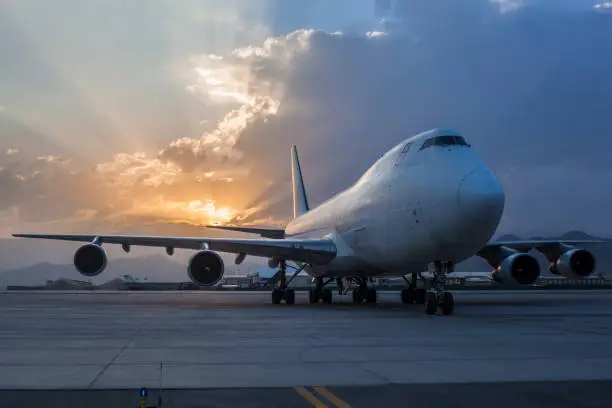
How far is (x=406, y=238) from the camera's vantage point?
1981 cm

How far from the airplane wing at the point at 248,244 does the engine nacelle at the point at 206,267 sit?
1109 mm

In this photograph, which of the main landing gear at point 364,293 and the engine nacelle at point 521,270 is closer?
the engine nacelle at point 521,270

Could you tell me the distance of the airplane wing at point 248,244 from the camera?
25.9 meters

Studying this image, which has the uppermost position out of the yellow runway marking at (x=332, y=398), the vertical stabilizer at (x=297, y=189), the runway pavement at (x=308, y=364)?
the vertical stabilizer at (x=297, y=189)

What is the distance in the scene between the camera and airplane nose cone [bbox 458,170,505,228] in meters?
17.3

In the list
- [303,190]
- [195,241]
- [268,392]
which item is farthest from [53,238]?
[268,392]

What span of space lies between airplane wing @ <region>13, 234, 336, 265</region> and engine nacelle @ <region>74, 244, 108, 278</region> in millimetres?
762

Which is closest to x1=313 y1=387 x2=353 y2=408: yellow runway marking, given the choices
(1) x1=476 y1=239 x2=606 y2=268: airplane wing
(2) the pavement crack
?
(2) the pavement crack

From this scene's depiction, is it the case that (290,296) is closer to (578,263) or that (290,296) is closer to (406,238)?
(406,238)

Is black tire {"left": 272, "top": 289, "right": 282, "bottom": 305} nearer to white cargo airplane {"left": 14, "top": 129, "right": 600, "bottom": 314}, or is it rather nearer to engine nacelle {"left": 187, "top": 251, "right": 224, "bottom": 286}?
white cargo airplane {"left": 14, "top": 129, "right": 600, "bottom": 314}

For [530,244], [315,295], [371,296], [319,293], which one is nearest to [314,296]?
[315,295]

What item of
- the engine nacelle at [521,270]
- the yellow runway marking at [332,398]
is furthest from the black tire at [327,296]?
the yellow runway marking at [332,398]

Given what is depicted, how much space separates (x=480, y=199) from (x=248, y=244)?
11108 millimetres

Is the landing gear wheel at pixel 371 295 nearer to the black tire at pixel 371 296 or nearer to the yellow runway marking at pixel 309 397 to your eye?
the black tire at pixel 371 296
